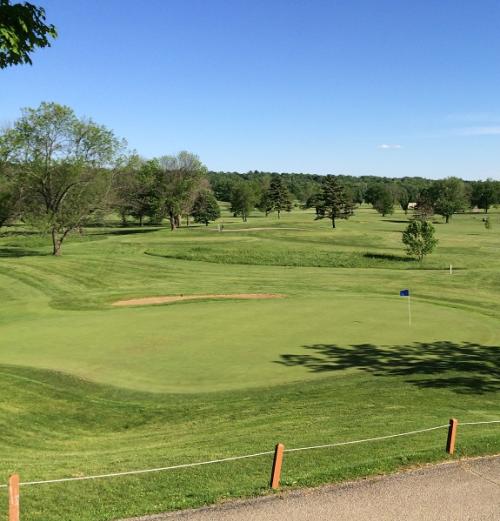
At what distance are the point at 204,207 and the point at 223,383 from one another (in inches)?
3672

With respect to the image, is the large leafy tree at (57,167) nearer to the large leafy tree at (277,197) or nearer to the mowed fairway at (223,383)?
the mowed fairway at (223,383)

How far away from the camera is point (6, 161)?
57000mm

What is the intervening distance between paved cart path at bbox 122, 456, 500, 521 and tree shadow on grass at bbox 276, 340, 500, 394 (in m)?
8.99

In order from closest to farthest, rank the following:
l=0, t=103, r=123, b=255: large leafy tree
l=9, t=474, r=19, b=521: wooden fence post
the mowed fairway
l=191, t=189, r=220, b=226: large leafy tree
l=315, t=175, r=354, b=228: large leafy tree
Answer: l=9, t=474, r=19, b=521: wooden fence post
the mowed fairway
l=0, t=103, r=123, b=255: large leafy tree
l=315, t=175, r=354, b=228: large leafy tree
l=191, t=189, r=220, b=226: large leafy tree

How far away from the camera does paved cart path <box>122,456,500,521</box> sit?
930cm

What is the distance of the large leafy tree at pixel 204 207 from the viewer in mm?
110750

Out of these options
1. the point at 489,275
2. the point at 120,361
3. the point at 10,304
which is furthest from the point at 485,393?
the point at 489,275

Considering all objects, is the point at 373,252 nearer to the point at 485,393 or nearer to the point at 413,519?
the point at 485,393

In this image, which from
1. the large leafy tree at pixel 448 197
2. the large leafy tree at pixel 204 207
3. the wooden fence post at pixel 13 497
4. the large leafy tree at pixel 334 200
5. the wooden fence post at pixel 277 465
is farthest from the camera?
the large leafy tree at pixel 448 197

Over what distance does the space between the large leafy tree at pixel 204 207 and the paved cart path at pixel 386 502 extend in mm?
101409

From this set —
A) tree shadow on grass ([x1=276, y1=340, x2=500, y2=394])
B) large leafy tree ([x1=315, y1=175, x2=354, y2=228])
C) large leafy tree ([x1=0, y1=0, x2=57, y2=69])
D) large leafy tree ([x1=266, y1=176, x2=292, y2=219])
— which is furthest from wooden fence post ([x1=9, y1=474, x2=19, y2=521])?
large leafy tree ([x1=266, y1=176, x2=292, y2=219])

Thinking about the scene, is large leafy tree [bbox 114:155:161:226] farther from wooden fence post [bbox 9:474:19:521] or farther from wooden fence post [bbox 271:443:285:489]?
wooden fence post [bbox 9:474:19:521]

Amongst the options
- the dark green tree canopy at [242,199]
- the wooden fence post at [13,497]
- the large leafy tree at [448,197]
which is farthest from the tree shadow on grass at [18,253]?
the large leafy tree at [448,197]

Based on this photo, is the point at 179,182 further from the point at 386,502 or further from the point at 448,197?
the point at 386,502
